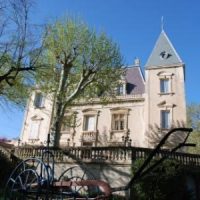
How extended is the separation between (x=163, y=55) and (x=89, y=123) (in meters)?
10.2

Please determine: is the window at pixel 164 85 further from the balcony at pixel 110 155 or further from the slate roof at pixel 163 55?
the balcony at pixel 110 155

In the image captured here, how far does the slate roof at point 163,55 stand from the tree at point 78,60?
8963 mm

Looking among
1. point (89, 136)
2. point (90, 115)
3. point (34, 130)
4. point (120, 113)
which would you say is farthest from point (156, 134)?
point (34, 130)

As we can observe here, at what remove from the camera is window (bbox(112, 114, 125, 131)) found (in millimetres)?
27247

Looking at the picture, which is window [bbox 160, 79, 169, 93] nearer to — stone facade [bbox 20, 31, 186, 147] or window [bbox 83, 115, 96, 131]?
stone facade [bbox 20, 31, 186, 147]

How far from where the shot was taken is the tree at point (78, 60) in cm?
1839

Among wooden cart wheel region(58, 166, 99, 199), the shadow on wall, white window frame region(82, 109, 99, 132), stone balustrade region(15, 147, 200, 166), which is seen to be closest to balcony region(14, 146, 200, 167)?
stone balustrade region(15, 147, 200, 166)

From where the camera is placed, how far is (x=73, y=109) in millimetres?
A: 29625

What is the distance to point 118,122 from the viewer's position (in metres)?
27.5

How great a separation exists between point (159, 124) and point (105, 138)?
207 inches

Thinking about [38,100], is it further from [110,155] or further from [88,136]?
[110,155]

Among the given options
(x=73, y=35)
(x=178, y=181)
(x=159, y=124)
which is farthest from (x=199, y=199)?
(x=73, y=35)

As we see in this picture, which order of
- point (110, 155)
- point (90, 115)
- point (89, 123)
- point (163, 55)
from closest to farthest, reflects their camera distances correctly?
point (110, 155) → point (89, 123) → point (90, 115) → point (163, 55)

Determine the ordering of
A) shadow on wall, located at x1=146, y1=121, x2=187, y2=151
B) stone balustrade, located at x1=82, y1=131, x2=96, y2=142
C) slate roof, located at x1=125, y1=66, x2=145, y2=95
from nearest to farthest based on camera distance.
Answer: shadow on wall, located at x1=146, y1=121, x2=187, y2=151, stone balustrade, located at x1=82, y1=131, x2=96, y2=142, slate roof, located at x1=125, y1=66, x2=145, y2=95
